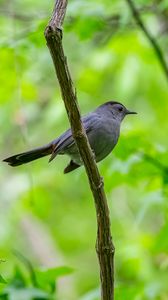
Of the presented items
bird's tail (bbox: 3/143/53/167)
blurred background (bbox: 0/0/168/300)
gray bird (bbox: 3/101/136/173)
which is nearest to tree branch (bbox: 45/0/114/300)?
blurred background (bbox: 0/0/168/300)

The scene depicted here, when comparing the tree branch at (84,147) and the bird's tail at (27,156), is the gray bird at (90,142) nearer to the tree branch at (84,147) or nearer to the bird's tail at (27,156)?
the bird's tail at (27,156)

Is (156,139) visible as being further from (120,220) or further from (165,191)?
(165,191)

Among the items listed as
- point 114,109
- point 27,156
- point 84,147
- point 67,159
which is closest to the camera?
point 84,147

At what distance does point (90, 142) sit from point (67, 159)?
3.84 meters

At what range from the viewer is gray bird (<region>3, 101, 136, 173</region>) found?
3801 mm

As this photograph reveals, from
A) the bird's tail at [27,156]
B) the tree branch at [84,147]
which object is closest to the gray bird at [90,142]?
the bird's tail at [27,156]

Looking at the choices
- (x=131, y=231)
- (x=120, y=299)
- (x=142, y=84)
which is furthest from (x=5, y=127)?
(x=120, y=299)

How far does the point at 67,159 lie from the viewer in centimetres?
782

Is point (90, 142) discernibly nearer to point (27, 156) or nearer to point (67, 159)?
point (27, 156)

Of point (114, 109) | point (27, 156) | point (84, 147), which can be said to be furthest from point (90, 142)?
point (84, 147)

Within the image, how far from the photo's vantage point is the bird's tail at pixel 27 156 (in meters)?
3.84

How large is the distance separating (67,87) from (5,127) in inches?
182

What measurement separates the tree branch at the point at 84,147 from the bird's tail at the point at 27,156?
1.20 metres

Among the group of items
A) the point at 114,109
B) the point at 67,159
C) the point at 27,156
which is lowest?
the point at 27,156
